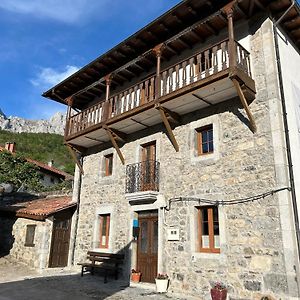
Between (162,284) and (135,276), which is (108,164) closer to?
(135,276)

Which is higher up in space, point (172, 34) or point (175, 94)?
point (172, 34)

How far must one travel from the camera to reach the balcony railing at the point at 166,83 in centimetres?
838

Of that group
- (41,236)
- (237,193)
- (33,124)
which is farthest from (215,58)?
(33,124)

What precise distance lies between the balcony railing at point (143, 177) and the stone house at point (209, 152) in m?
0.04

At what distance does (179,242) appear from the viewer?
8859 mm

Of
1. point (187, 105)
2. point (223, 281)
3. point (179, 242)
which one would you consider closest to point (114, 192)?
point (179, 242)

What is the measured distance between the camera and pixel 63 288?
9.02 m

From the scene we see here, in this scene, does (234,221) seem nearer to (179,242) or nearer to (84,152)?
(179,242)

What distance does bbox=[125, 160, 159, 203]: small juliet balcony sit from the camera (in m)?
9.87

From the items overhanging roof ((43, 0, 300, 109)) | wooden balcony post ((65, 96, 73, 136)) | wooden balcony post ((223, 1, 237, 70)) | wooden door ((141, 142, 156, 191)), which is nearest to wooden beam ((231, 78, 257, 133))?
wooden balcony post ((223, 1, 237, 70))

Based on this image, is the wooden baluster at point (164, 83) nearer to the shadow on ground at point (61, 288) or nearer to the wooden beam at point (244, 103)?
the wooden beam at point (244, 103)

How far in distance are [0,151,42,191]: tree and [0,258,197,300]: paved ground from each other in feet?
45.5

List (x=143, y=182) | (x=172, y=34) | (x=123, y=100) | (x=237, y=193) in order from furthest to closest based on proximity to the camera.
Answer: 1. (x=123, y=100)
2. (x=143, y=182)
3. (x=172, y=34)
4. (x=237, y=193)

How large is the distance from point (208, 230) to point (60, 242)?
719 centimetres
